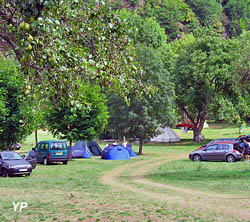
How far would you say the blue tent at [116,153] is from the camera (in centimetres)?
3600

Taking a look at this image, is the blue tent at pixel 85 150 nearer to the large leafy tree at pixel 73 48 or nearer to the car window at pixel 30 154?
the car window at pixel 30 154

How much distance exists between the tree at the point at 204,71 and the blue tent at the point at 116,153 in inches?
668

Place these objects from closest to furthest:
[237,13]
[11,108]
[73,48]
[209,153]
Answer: [73,48]
[11,108]
[209,153]
[237,13]

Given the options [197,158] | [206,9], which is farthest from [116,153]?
[206,9]

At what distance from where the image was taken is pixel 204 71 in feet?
167

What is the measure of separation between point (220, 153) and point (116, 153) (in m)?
9.44

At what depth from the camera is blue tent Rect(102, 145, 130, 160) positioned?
36.0 metres

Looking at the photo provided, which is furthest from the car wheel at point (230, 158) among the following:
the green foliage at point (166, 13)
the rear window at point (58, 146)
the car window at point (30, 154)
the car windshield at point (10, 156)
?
the green foliage at point (166, 13)

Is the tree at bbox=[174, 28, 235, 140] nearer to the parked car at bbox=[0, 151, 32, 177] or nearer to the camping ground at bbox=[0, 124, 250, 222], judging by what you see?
the camping ground at bbox=[0, 124, 250, 222]

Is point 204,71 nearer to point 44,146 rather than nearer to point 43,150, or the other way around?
point 44,146

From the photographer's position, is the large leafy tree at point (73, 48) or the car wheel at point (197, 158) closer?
the large leafy tree at point (73, 48)

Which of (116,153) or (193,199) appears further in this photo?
(116,153)

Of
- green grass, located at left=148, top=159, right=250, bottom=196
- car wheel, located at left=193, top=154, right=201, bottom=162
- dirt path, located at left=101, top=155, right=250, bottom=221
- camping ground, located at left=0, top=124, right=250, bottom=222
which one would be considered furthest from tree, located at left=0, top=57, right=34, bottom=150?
car wheel, located at left=193, top=154, right=201, bottom=162

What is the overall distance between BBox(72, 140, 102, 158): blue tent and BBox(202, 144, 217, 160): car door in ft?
39.1
